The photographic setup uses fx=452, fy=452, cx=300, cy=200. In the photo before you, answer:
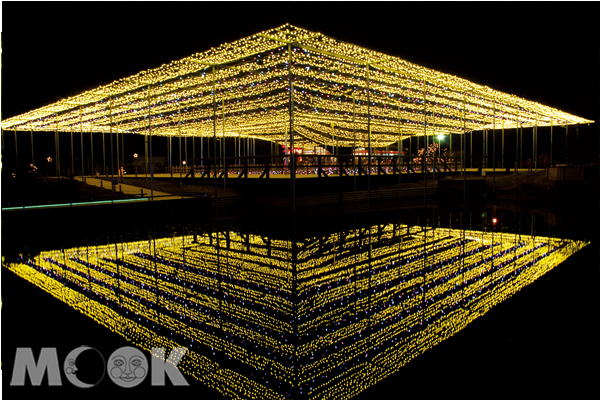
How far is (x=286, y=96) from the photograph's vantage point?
582 inches

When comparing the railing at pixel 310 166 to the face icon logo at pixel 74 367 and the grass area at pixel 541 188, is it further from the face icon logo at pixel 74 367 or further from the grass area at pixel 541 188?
the face icon logo at pixel 74 367

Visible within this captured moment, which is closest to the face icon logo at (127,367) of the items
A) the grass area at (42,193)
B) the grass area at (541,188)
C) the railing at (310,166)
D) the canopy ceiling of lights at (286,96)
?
the canopy ceiling of lights at (286,96)

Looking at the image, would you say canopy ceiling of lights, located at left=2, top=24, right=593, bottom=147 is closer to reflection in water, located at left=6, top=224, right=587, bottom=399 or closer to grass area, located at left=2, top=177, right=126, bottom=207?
grass area, located at left=2, top=177, right=126, bottom=207

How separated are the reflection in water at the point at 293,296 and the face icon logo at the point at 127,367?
144 mm

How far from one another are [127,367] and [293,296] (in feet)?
6.19

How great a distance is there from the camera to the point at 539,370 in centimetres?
314

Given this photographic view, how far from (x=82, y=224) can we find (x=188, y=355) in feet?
25.5

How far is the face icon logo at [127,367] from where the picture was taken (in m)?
3.14

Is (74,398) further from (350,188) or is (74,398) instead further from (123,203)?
(350,188)

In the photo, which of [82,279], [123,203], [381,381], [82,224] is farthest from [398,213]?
[381,381]

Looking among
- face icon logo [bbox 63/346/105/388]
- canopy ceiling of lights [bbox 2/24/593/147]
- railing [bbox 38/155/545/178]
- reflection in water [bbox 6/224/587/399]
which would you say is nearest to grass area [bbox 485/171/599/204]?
railing [bbox 38/155/545/178]

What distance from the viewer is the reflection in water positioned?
10.7ft

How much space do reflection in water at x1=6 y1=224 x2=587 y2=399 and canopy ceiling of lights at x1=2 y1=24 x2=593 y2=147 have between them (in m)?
3.90

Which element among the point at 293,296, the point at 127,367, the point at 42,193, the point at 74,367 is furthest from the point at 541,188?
the point at 74,367
